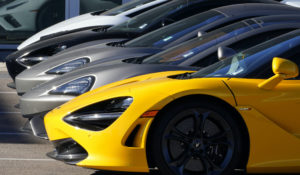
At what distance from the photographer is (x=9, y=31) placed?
56.4ft

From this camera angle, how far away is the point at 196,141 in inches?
200

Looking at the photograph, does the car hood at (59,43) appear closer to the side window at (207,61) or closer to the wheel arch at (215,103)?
the side window at (207,61)

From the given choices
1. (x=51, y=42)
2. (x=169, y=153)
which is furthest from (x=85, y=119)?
(x=51, y=42)

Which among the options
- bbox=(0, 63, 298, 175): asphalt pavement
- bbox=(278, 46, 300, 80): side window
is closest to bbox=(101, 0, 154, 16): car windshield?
bbox=(0, 63, 298, 175): asphalt pavement

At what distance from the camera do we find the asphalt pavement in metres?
5.68

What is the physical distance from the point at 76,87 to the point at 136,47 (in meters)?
1.71

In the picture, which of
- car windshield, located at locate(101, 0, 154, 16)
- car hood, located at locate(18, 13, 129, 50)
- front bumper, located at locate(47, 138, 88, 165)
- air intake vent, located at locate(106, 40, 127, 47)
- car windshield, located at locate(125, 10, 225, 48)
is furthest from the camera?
car windshield, located at locate(101, 0, 154, 16)

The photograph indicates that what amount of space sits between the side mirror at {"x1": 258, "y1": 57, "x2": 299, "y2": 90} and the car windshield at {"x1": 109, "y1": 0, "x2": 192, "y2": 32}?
509 cm

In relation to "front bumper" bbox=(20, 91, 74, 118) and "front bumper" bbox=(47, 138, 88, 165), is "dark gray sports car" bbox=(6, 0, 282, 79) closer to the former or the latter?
"front bumper" bbox=(20, 91, 74, 118)

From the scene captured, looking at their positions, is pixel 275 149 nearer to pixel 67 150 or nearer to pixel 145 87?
pixel 145 87

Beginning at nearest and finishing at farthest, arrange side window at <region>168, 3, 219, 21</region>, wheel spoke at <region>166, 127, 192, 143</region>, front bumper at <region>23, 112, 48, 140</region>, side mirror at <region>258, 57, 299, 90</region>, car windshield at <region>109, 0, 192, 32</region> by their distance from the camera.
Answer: side mirror at <region>258, 57, 299, 90</region> < wheel spoke at <region>166, 127, 192, 143</region> < front bumper at <region>23, 112, 48, 140</region> < car windshield at <region>109, 0, 192, 32</region> < side window at <region>168, 3, 219, 21</region>

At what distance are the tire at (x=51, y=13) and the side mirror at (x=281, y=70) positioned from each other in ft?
42.6

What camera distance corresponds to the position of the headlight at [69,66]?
823cm

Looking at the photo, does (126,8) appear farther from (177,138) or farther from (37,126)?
(177,138)
